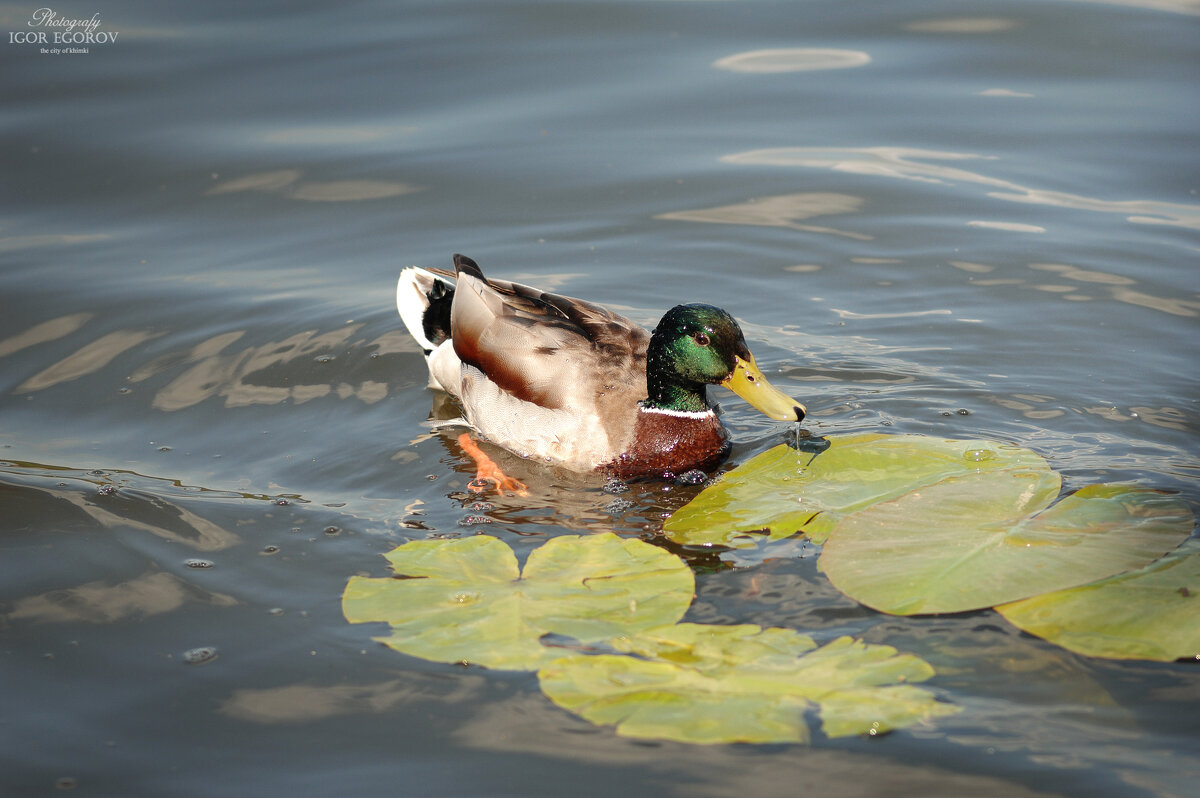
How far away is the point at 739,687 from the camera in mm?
3693

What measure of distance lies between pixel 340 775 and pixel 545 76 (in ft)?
27.2

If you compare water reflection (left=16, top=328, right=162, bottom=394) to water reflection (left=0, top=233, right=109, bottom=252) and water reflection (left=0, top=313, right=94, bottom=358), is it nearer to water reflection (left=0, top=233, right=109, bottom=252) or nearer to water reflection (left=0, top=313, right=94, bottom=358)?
water reflection (left=0, top=313, right=94, bottom=358)

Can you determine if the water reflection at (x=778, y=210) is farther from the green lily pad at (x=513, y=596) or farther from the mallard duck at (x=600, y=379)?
the green lily pad at (x=513, y=596)

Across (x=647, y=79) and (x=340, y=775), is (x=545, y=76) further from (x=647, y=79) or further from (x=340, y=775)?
(x=340, y=775)

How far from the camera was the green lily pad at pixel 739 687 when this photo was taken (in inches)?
140

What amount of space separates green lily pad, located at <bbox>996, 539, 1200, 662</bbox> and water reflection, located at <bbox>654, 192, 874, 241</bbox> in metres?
4.80

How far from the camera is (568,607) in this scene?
13.6 feet

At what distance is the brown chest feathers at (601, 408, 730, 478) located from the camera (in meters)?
5.75

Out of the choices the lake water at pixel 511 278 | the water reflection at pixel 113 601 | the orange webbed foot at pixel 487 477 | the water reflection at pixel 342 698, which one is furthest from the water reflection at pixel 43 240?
the water reflection at pixel 342 698

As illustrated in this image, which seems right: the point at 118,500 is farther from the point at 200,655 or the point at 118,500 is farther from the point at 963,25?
the point at 963,25

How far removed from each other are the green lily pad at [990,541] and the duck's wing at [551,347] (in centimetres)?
161

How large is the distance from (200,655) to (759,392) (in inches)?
108

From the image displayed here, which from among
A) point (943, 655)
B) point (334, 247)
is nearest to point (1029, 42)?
point (334, 247)

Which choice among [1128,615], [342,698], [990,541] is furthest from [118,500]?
[1128,615]
